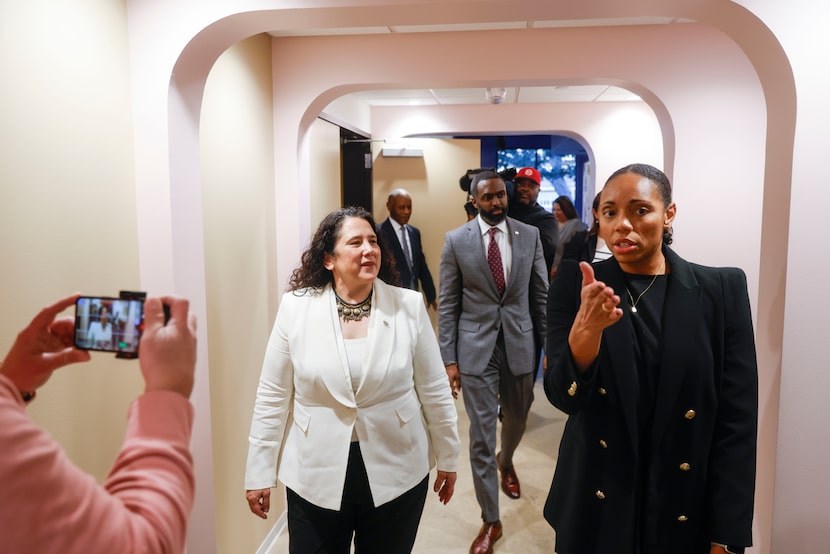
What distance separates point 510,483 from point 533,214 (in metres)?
1.87

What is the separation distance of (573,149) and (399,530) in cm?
713

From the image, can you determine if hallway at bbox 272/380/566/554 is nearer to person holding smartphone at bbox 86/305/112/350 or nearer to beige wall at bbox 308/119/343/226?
beige wall at bbox 308/119/343/226

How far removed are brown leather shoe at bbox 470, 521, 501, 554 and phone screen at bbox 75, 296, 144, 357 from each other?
2363 mm

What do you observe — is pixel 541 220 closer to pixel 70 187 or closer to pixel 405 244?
pixel 405 244

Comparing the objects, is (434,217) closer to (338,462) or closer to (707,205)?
(707,205)

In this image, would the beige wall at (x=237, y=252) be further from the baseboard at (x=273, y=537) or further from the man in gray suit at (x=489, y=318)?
the man in gray suit at (x=489, y=318)

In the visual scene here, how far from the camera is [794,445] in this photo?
168 centimetres

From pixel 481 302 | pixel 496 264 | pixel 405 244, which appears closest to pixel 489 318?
pixel 481 302

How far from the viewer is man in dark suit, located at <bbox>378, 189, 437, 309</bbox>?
4676 millimetres

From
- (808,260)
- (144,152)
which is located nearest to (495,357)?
(808,260)

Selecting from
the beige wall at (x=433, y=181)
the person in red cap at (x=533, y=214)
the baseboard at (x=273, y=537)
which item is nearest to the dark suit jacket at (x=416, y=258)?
the beige wall at (x=433, y=181)

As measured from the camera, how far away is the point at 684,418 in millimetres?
1268

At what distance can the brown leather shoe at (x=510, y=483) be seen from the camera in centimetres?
320

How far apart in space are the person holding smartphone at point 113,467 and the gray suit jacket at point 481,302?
2004 mm
